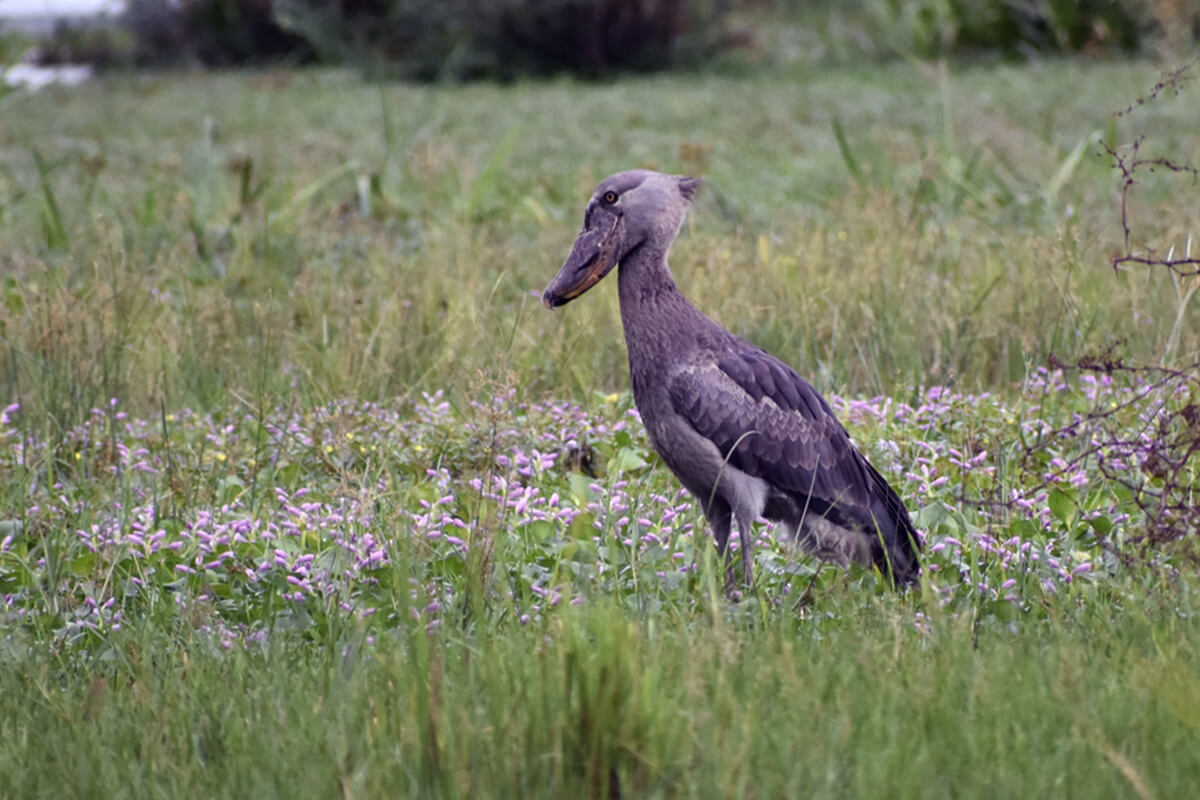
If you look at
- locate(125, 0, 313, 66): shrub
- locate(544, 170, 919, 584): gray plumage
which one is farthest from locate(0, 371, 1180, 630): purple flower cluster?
locate(125, 0, 313, 66): shrub

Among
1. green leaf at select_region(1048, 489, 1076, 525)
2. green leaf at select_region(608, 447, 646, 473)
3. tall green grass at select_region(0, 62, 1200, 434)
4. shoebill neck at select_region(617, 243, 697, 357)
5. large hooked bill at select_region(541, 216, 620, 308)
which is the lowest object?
green leaf at select_region(1048, 489, 1076, 525)

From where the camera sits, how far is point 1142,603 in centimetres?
317

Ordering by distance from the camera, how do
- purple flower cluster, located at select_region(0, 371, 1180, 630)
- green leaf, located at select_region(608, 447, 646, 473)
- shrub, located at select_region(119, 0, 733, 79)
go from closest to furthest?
purple flower cluster, located at select_region(0, 371, 1180, 630) < green leaf, located at select_region(608, 447, 646, 473) < shrub, located at select_region(119, 0, 733, 79)

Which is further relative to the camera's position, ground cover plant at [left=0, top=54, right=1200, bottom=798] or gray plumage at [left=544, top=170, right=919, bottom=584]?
gray plumage at [left=544, top=170, right=919, bottom=584]

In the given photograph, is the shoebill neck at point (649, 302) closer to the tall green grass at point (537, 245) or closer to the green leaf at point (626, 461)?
the tall green grass at point (537, 245)

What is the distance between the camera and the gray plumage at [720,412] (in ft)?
11.7

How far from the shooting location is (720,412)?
354 cm

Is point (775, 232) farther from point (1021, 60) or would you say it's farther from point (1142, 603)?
point (1021, 60)

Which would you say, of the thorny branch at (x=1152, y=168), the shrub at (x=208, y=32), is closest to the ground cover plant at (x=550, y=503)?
the thorny branch at (x=1152, y=168)

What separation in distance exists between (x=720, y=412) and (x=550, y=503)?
0.65 m

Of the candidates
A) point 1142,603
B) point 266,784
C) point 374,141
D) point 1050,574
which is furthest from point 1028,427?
point 374,141

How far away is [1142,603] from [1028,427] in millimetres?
1425

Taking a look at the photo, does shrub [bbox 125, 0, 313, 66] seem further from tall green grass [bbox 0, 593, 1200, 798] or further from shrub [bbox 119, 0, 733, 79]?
tall green grass [bbox 0, 593, 1200, 798]

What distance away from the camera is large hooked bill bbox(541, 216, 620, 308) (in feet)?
11.7
